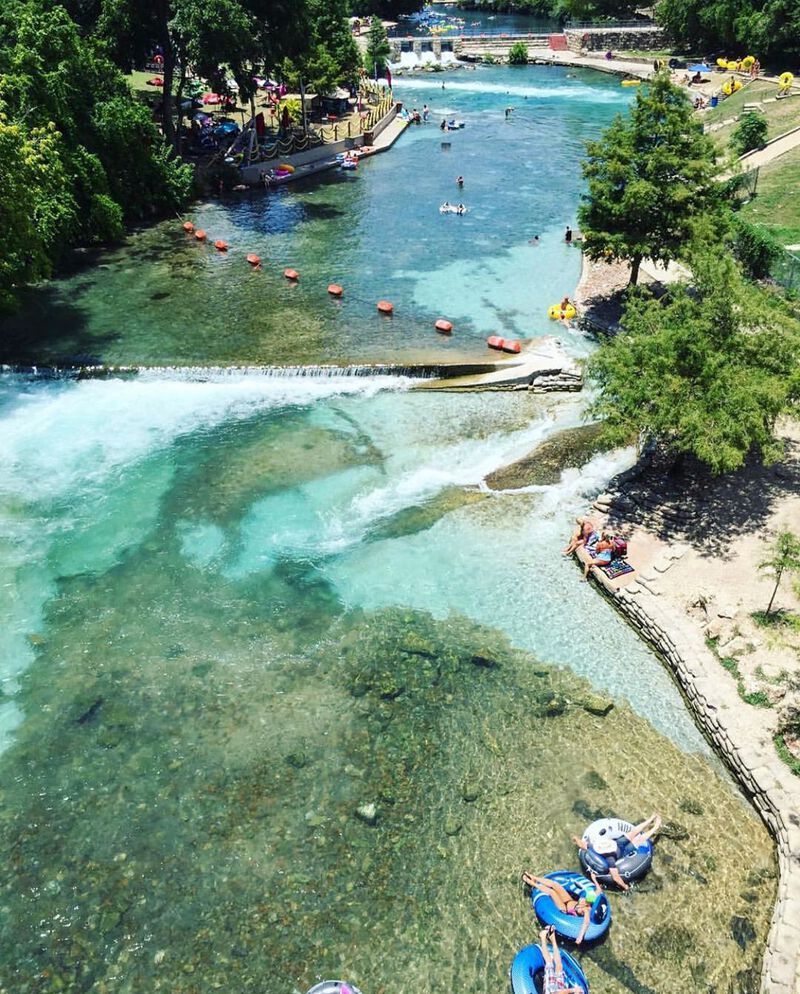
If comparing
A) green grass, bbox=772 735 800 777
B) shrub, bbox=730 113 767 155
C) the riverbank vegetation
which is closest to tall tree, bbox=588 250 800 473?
green grass, bbox=772 735 800 777

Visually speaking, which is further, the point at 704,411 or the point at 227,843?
the point at 704,411

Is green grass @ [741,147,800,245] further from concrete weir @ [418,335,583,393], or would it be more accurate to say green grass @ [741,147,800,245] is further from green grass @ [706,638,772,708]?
green grass @ [706,638,772,708]

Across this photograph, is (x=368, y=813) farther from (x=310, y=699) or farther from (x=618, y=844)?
(x=618, y=844)

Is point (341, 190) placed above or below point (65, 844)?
above

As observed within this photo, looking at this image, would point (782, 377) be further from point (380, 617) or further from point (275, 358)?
point (275, 358)

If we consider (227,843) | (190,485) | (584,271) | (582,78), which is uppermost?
(582,78)

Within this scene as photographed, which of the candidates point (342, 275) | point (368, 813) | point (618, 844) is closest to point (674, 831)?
point (618, 844)

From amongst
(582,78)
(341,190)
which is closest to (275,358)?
(341,190)
